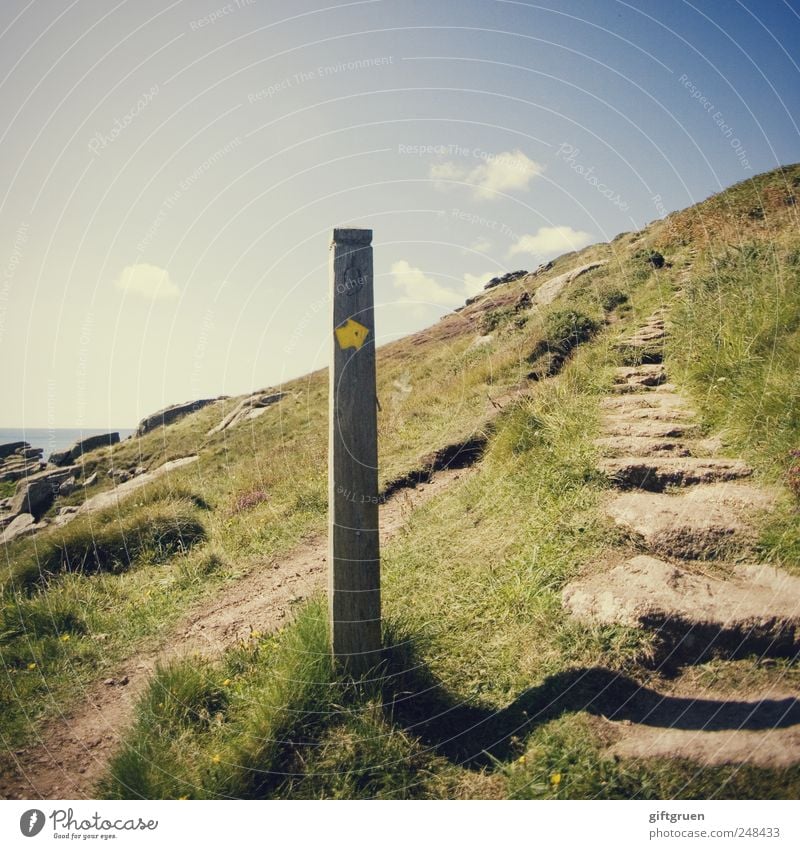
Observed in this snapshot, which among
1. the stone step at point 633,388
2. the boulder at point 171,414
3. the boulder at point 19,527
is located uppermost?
the boulder at point 171,414

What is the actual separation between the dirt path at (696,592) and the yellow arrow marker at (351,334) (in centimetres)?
249

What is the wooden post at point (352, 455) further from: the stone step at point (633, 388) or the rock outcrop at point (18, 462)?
the rock outcrop at point (18, 462)

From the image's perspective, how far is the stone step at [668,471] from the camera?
470 centimetres

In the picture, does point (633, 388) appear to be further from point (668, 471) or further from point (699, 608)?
point (699, 608)

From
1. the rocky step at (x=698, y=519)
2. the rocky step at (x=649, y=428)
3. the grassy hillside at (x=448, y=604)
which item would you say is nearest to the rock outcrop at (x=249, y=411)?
the grassy hillside at (x=448, y=604)

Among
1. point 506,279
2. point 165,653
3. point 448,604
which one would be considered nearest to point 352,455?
point 448,604

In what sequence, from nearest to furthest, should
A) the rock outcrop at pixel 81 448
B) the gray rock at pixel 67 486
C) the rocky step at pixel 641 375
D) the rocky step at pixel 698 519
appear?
1. the rocky step at pixel 698 519
2. the rocky step at pixel 641 375
3. the gray rock at pixel 67 486
4. the rock outcrop at pixel 81 448

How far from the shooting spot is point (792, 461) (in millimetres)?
4340

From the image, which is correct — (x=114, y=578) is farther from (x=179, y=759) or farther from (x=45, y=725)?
(x=179, y=759)

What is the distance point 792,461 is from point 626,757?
3124mm

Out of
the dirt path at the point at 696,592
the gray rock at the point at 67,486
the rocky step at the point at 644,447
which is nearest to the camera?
the dirt path at the point at 696,592

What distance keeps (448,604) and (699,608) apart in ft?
6.10

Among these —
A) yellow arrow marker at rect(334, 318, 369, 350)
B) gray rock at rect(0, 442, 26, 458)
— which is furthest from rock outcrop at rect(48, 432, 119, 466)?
yellow arrow marker at rect(334, 318, 369, 350)
